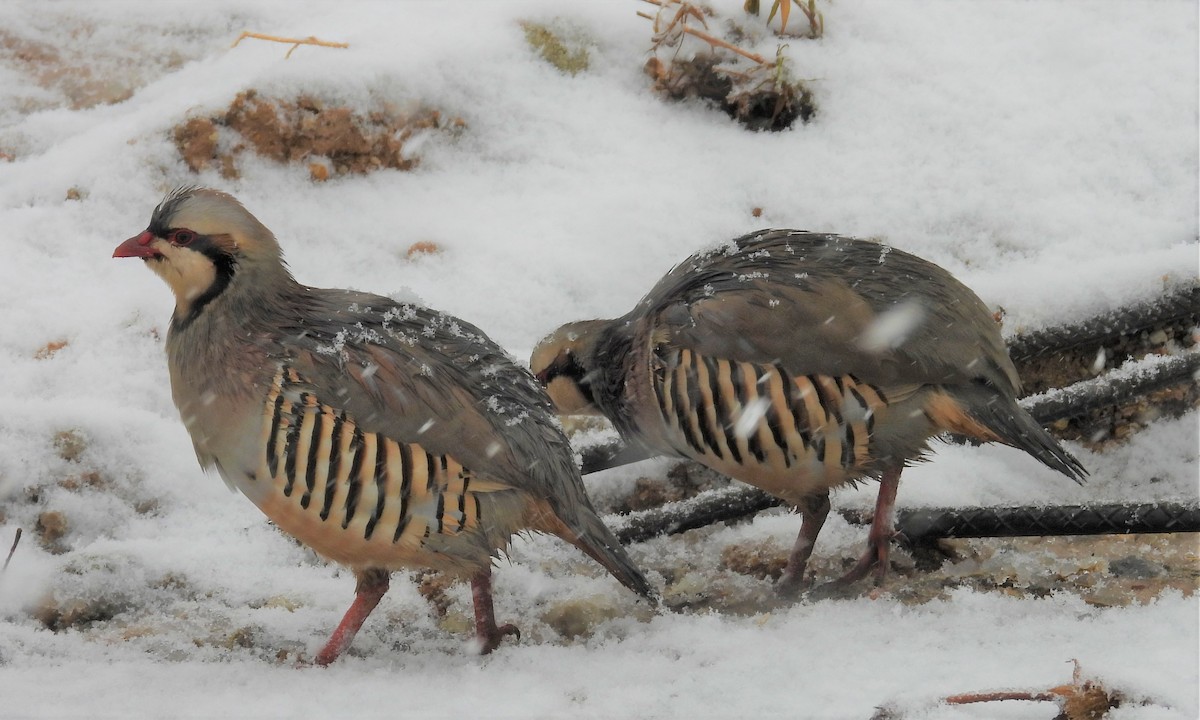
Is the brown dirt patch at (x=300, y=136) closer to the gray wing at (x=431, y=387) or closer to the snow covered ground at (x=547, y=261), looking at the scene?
the snow covered ground at (x=547, y=261)

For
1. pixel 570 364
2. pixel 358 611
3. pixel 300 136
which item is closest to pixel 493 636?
pixel 358 611

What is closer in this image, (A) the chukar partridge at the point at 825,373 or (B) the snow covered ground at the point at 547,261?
(B) the snow covered ground at the point at 547,261

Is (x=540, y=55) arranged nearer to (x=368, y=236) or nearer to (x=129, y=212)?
(x=368, y=236)

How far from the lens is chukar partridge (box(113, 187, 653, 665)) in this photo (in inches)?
117

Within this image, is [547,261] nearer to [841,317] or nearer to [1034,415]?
[841,317]

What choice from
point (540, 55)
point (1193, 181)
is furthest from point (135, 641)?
point (1193, 181)

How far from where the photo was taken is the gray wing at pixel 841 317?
3320mm

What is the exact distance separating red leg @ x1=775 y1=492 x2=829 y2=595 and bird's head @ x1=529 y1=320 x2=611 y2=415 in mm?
811

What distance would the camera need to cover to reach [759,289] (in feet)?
11.3

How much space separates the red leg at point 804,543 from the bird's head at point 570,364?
2.66 ft

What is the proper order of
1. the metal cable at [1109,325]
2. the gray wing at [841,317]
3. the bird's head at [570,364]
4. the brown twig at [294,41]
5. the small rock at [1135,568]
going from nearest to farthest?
the gray wing at [841,317] → the small rock at [1135,568] → the bird's head at [570,364] → the metal cable at [1109,325] → the brown twig at [294,41]

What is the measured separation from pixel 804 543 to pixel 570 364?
0.95m

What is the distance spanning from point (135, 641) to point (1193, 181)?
450 centimetres

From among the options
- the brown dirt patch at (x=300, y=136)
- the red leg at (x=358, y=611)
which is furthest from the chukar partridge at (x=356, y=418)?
the brown dirt patch at (x=300, y=136)
